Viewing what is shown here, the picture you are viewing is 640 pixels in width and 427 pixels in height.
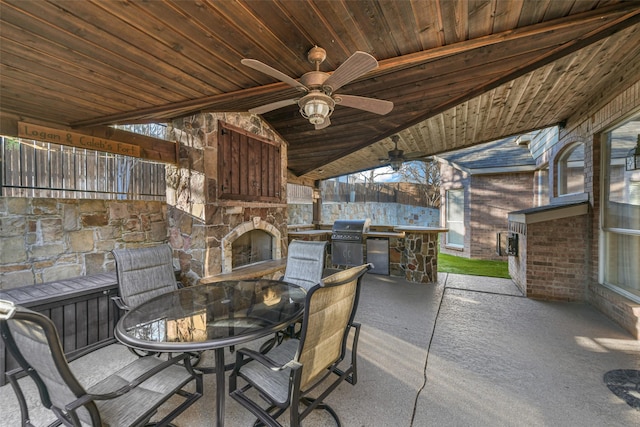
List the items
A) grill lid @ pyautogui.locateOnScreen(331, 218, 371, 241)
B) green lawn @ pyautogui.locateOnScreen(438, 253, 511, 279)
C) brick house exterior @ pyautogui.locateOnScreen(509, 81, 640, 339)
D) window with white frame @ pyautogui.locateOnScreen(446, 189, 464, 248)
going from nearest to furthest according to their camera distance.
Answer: brick house exterior @ pyautogui.locateOnScreen(509, 81, 640, 339), grill lid @ pyautogui.locateOnScreen(331, 218, 371, 241), green lawn @ pyautogui.locateOnScreen(438, 253, 511, 279), window with white frame @ pyautogui.locateOnScreen(446, 189, 464, 248)

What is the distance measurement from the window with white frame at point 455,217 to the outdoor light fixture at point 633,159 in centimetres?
575

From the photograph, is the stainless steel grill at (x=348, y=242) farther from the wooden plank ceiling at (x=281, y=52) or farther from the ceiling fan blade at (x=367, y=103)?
the ceiling fan blade at (x=367, y=103)

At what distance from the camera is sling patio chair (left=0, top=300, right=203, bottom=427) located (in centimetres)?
118

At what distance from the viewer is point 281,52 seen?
227 centimetres

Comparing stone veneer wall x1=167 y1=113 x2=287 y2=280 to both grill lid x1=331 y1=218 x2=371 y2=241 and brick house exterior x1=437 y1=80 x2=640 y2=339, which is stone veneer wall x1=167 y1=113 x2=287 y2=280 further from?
brick house exterior x1=437 y1=80 x2=640 y2=339

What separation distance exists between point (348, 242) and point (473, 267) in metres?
3.49

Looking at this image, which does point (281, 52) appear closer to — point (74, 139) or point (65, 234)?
point (74, 139)

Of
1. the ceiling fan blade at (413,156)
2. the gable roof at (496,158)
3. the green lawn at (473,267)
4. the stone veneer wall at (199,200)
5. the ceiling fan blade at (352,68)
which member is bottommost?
the green lawn at (473,267)

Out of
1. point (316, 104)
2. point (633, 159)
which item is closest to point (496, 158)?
point (633, 159)

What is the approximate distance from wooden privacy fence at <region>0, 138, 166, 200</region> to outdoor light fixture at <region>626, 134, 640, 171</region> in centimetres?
590

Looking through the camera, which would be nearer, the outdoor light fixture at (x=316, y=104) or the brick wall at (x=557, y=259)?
the outdoor light fixture at (x=316, y=104)

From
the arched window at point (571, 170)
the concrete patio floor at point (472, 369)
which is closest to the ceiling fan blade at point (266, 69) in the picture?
the concrete patio floor at point (472, 369)

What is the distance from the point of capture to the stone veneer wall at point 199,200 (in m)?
3.45

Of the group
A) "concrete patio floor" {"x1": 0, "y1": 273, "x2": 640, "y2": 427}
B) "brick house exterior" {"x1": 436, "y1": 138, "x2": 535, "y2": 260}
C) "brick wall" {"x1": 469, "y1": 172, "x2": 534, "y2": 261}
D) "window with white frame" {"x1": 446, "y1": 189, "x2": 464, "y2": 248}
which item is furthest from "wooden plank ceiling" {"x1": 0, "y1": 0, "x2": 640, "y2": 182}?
"window with white frame" {"x1": 446, "y1": 189, "x2": 464, "y2": 248}
